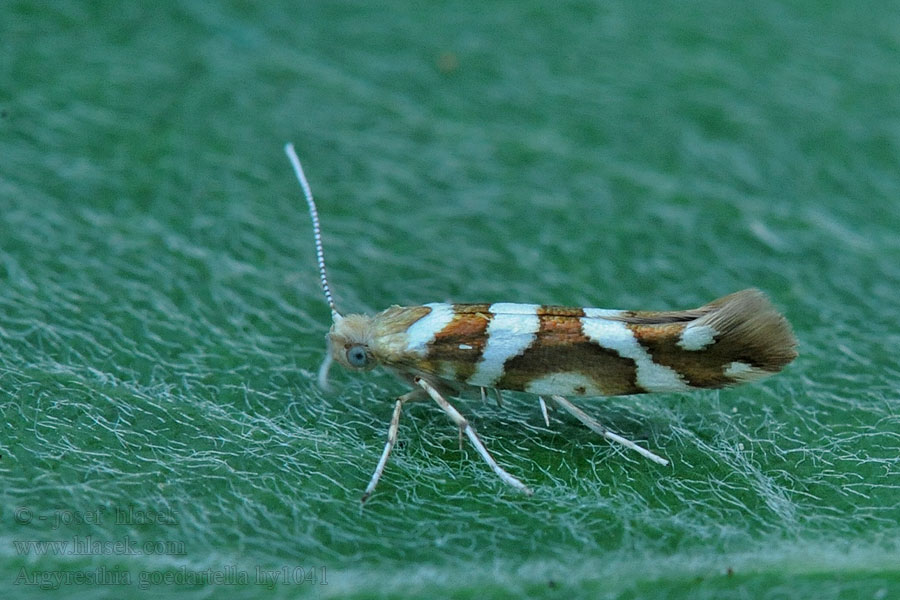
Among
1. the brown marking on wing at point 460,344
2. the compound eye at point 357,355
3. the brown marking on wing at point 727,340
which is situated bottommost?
the compound eye at point 357,355

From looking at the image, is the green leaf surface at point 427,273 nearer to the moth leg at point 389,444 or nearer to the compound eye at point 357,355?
the moth leg at point 389,444

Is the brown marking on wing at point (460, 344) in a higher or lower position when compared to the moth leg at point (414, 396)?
higher

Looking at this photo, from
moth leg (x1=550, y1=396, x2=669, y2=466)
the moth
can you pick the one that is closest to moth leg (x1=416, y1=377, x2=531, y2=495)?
the moth

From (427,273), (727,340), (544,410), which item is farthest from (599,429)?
(427,273)

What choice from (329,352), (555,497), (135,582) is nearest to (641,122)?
(329,352)

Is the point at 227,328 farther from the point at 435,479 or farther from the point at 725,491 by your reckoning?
the point at 725,491

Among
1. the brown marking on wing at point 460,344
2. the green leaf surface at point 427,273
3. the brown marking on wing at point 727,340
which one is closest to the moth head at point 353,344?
the green leaf surface at point 427,273

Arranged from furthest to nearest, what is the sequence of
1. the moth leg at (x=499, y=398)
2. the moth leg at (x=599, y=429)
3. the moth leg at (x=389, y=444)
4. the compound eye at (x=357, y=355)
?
the moth leg at (x=499, y=398)
the compound eye at (x=357, y=355)
the moth leg at (x=599, y=429)
the moth leg at (x=389, y=444)

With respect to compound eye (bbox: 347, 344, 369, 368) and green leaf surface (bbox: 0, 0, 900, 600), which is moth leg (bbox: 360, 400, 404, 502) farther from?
compound eye (bbox: 347, 344, 369, 368)
